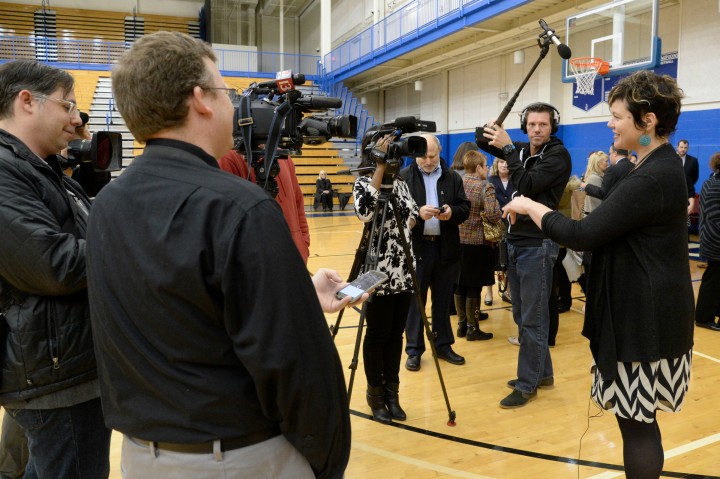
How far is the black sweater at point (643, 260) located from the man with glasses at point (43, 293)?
5.14 feet

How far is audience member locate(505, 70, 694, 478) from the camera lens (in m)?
1.82

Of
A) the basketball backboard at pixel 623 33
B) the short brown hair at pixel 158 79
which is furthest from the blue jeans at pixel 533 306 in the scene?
the basketball backboard at pixel 623 33

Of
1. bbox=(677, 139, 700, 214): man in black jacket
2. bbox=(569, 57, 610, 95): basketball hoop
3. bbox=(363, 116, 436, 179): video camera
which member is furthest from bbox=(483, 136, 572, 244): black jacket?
bbox=(677, 139, 700, 214): man in black jacket

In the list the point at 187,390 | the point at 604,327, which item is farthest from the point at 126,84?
the point at 604,327

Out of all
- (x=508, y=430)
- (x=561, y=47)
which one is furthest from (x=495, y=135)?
(x=508, y=430)

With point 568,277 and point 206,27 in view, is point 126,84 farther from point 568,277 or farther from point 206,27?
point 206,27

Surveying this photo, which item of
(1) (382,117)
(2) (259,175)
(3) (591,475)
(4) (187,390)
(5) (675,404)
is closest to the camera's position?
(4) (187,390)

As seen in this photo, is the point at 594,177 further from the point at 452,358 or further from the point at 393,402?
the point at 393,402

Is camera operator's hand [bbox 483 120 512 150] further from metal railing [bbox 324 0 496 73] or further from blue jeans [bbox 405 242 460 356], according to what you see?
metal railing [bbox 324 0 496 73]

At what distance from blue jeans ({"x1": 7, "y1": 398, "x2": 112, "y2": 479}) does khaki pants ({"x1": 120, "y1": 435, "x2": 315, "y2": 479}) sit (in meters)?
0.58

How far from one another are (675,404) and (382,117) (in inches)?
809

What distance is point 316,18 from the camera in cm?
2288

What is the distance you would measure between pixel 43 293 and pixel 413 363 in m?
2.92

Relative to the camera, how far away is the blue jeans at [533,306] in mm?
3311
